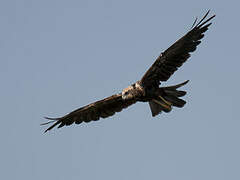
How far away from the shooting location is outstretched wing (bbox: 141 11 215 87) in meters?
16.8

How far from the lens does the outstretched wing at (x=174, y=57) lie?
55.0ft

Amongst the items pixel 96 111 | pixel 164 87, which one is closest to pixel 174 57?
pixel 164 87

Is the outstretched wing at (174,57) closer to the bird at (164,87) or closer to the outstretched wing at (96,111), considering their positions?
the bird at (164,87)

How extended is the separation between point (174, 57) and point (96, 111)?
333 cm

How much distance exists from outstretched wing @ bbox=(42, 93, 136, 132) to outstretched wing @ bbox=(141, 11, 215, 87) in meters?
1.49

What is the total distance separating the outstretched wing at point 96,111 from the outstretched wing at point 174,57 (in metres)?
1.49

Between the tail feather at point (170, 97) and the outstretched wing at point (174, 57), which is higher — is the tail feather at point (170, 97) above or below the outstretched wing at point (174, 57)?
below

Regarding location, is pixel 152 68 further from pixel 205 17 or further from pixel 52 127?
pixel 52 127

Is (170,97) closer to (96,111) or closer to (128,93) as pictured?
(128,93)

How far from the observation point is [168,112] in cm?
1806

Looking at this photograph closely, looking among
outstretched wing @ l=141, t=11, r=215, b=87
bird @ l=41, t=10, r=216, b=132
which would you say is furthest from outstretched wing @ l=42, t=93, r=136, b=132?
outstretched wing @ l=141, t=11, r=215, b=87

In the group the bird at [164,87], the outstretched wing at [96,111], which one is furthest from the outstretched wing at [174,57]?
the outstretched wing at [96,111]

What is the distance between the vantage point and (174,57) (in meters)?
17.2

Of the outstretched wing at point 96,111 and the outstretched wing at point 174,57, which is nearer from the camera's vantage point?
the outstretched wing at point 174,57
